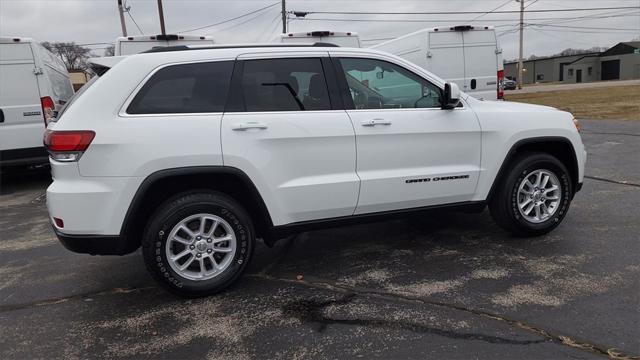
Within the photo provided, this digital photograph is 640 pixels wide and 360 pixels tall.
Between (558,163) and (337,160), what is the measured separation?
2338mm

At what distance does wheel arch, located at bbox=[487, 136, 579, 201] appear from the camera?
4680mm

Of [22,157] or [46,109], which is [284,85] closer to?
[46,109]

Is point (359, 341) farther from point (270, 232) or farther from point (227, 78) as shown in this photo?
point (227, 78)

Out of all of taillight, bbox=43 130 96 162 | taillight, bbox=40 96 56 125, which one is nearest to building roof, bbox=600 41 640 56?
taillight, bbox=40 96 56 125

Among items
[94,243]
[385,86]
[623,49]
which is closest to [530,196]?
[385,86]

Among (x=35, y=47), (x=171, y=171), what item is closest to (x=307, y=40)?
(x=35, y=47)

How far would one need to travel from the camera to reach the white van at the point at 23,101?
27.0 ft

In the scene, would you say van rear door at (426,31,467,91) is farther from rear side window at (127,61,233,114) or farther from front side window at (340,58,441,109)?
rear side window at (127,61,233,114)

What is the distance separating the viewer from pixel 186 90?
3.77 metres

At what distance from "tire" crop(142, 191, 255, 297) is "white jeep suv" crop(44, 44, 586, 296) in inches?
0.4

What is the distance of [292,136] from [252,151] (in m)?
0.33

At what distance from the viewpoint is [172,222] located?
12.0ft

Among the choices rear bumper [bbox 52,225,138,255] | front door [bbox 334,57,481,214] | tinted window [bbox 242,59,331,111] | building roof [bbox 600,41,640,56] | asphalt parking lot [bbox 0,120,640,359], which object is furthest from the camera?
building roof [bbox 600,41,640,56]

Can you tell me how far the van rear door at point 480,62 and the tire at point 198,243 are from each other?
8305mm
